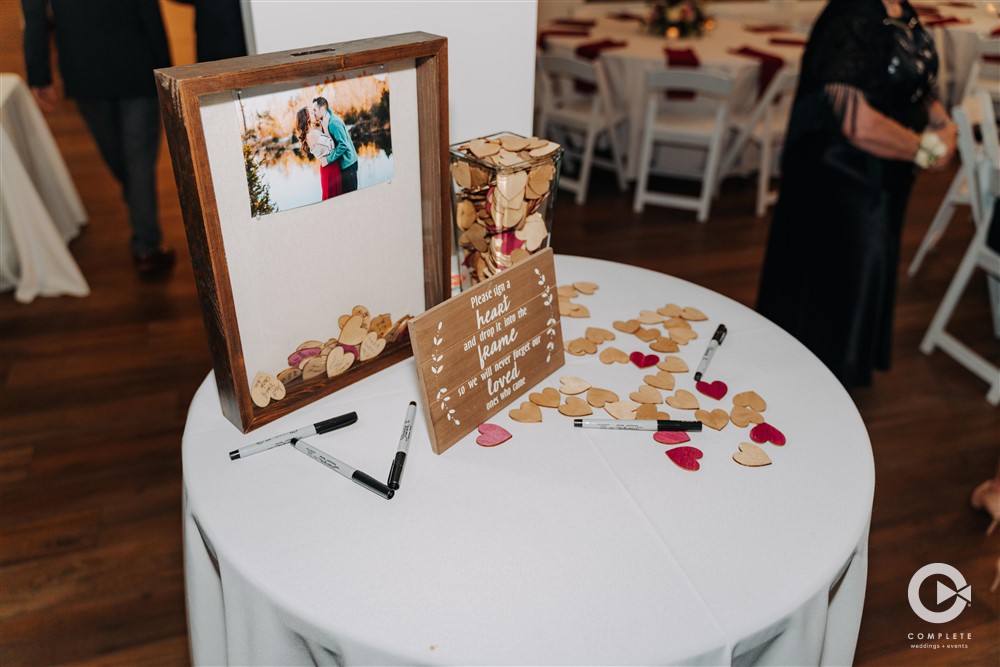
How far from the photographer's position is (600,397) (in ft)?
3.81

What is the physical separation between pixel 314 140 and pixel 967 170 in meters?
2.60

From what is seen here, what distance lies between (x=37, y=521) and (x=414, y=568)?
5.50ft

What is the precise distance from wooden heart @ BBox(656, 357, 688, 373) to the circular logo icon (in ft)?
3.55

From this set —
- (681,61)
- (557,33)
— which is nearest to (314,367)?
(681,61)

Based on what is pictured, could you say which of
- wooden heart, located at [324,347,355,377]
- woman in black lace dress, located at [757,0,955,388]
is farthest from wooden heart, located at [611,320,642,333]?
woman in black lace dress, located at [757,0,955,388]

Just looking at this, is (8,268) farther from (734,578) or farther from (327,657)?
(734,578)

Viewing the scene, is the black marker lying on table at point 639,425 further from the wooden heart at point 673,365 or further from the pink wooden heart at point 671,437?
the wooden heart at point 673,365

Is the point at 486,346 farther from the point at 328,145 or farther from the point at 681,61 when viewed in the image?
the point at 681,61

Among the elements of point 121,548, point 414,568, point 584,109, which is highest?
point 414,568

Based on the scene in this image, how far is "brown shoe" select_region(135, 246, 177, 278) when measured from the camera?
340 cm

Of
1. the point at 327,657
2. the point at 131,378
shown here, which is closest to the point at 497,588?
the point at 327,657

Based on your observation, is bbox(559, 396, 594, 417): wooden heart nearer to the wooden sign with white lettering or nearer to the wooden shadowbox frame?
the wooden sign with white lettering

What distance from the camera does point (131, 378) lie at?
2.67 m

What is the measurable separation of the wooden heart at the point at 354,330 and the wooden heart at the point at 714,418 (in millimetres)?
519
